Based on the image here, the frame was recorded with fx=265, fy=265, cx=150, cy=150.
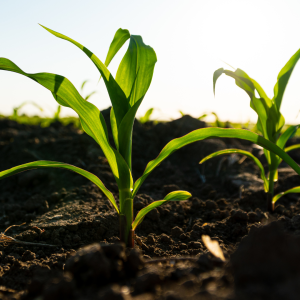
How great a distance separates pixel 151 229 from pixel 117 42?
1.06 meters

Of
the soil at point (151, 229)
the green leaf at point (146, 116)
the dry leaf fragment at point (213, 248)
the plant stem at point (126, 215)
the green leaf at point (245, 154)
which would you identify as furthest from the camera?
the green leaf at point (146, 116)

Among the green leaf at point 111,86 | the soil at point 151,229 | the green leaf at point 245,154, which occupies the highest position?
the green leaf at point 111,86

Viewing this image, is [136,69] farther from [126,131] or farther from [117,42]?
[126,131]

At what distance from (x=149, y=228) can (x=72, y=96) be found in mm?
902

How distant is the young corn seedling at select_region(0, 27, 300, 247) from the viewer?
44.4 inches

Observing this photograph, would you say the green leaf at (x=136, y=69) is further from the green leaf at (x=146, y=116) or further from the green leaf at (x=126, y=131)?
the green leaf at (x=146, y=116)

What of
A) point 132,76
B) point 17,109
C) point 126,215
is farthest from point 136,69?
point 17,109

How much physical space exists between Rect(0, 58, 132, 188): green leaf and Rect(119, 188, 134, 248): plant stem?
0.05 meters

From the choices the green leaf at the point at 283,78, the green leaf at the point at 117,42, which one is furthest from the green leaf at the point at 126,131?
the green leaf at the point at 283,78

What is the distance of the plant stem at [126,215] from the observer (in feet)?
3.96

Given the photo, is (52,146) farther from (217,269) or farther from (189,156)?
(217,269)

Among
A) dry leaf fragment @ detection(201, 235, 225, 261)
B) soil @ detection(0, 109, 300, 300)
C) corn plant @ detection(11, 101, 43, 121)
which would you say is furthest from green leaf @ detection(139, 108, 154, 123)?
dry leaf fragment @ detection(201, 235, 225, 261)

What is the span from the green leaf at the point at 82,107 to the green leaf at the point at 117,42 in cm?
25

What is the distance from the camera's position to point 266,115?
1.62m
